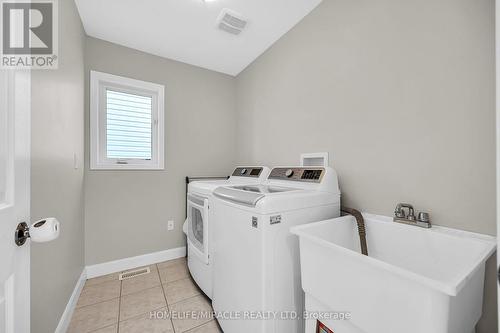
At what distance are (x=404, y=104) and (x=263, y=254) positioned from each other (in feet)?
3.69

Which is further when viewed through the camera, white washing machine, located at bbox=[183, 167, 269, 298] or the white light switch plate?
the white light switch plate

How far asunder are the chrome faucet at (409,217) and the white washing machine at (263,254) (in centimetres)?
33

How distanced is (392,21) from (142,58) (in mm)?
2333

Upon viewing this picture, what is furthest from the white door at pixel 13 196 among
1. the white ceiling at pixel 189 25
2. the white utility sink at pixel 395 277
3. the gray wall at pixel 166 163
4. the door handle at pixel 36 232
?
the gray wall at pixel 166 163

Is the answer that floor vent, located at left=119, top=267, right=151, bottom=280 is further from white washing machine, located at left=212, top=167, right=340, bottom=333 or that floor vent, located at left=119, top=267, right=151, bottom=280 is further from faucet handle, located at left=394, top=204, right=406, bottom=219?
faucet handle, located at left=394, top=204, right=406, bottom=219

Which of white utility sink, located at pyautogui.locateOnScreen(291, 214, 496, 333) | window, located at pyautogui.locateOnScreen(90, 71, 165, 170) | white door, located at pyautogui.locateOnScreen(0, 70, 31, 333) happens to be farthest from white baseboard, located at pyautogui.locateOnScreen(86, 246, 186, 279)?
white utility sink, located at pyautogui.locateOnScreen(291, 214, 496, 333)

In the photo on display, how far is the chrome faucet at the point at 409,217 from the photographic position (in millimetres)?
1011

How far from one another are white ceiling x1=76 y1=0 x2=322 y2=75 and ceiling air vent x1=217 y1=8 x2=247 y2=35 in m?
0.04

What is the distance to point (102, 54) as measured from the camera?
6.73 ft

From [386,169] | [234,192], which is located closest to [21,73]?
[234,192]

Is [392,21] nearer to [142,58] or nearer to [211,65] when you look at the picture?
[211,65]

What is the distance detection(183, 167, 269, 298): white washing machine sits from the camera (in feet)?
4.87

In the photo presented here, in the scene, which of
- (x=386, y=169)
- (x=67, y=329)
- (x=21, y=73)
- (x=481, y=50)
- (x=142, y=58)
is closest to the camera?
(x=21, y=73)

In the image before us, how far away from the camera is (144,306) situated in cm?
157
